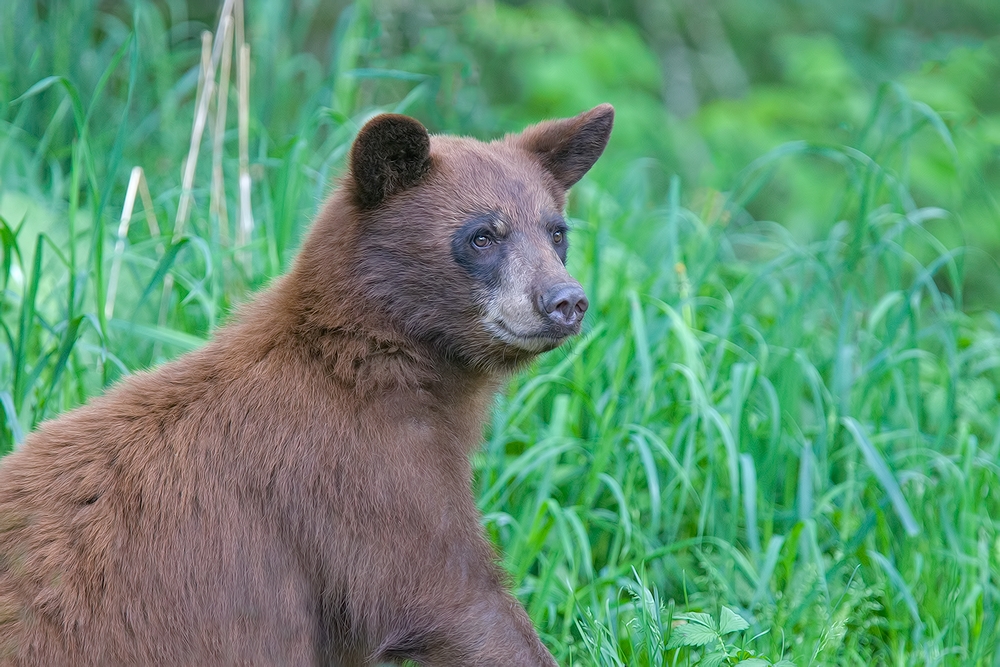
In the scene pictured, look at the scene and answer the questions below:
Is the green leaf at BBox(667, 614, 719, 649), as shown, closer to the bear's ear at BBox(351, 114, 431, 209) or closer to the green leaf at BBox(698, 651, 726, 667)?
the green leaf at BBox(698, 651, 726, 667)

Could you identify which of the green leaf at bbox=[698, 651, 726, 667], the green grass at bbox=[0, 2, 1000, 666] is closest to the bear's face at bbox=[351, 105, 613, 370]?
the green grass at bbox=[0, 2, 1000, 666]

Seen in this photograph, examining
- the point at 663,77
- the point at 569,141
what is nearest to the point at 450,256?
the point at 569,141

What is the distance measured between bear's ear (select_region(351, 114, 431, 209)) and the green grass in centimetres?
106

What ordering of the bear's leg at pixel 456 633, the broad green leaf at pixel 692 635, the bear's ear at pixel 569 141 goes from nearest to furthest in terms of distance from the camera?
the bear's leg at pixel 456 633 < the broad green leaf at pixel 692 635 < the bear's ear at pixel 569 141

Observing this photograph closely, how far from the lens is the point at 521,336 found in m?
3.10

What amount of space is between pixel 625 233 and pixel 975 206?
3.96 meters

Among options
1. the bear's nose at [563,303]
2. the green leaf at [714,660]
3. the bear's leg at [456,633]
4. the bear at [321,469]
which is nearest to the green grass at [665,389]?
the green leaf at [714,660]

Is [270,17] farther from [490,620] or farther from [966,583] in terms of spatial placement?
[966,583]

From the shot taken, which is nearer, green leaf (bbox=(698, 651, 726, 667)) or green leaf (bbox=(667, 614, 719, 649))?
green leaf (bbox=(667, 614, 719, 649))

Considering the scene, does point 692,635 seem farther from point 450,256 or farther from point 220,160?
point 220,160

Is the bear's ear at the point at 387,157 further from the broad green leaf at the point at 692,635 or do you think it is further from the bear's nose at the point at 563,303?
the broad green leaf at the point at 692,635

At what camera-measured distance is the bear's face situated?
3055mm

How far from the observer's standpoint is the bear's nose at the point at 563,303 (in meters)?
3.02

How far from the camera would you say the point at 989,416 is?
16.0 ft
